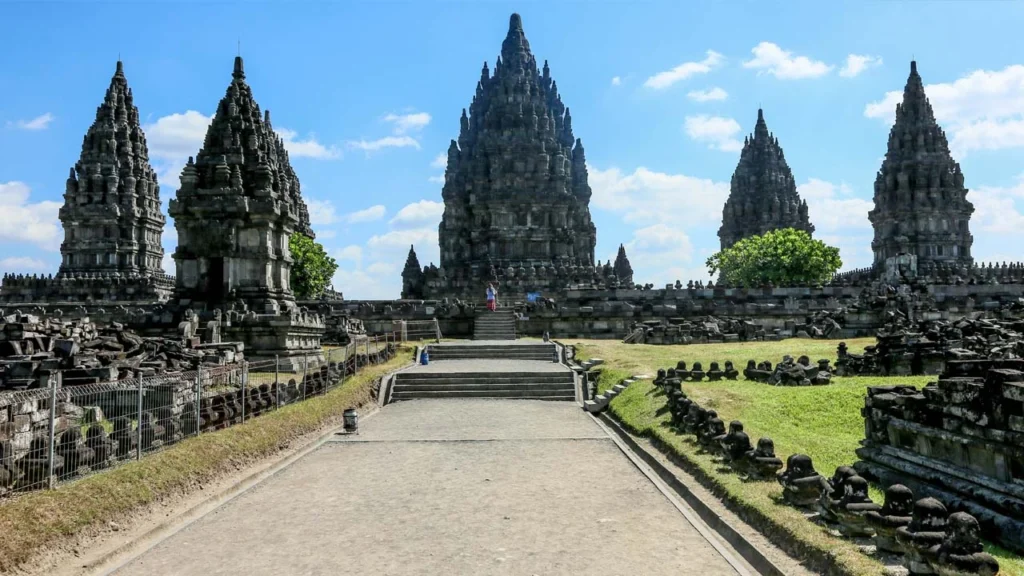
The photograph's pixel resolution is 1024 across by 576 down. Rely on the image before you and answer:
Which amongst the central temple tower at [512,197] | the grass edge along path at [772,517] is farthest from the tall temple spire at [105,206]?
the grass edge along path at [772,517]

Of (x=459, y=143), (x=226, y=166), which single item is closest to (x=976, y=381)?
(x=226, y=166)

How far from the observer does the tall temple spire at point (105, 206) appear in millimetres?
70625

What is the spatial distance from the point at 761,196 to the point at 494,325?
60.9 meters

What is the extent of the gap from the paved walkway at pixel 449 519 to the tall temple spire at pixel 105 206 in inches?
2541

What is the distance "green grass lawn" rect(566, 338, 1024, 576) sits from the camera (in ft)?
24.6

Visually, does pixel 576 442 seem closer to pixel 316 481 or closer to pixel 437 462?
pixel 437 462

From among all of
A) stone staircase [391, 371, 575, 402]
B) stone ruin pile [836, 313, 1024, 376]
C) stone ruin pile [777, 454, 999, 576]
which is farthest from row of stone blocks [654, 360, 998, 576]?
stone staircase [391, 371, 575, 402]

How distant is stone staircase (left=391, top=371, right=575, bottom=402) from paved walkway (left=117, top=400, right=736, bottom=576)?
728cm

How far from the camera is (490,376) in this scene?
23.9m

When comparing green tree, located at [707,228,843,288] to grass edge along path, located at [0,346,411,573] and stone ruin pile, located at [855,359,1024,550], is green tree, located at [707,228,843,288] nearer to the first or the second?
grass edge along path, located at [0,346,411,573]

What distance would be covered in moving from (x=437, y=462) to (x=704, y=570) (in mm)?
6529

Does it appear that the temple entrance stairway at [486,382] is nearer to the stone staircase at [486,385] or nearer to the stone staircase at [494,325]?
the stone staircase at [486,385]

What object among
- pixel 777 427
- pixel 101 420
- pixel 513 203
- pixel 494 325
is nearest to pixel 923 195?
pixel 513 203

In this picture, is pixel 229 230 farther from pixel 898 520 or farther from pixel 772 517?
pixel 898 520
